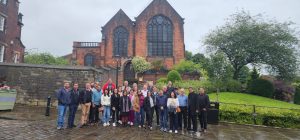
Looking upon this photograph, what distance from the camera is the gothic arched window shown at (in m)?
37.5

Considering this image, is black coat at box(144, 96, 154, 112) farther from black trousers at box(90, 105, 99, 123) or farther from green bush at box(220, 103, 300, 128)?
green bush at box(220, 103, 300, 128)

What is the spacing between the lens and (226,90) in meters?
26.0

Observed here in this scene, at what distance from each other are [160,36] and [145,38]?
2.35m

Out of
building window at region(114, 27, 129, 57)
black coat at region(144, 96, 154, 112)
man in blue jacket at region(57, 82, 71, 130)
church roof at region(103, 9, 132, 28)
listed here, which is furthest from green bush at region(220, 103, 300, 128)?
church roof at region(103, 9, 132, 28)

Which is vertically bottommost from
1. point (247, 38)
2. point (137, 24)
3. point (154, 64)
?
point (154, 64)

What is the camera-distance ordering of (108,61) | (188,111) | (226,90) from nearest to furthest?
(188,111) < (226,90) < (108,61)

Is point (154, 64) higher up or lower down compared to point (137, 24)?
lower down

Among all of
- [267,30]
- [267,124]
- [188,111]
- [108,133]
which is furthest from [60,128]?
[267,30]

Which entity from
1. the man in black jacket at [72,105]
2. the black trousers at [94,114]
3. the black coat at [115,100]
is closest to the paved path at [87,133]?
the man in black jacket at [72,105]

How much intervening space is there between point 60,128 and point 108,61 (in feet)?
93.7

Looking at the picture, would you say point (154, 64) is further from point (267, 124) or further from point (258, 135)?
point (258, 135)

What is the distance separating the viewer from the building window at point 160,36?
36.8 meters

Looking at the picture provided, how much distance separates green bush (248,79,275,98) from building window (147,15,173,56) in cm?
1367

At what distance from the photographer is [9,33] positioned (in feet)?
83.7
